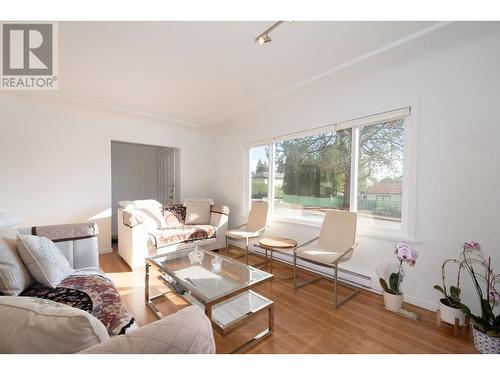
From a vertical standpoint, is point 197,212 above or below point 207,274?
above

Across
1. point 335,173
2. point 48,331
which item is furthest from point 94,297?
point 335,173

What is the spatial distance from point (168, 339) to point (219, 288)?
1168 mm

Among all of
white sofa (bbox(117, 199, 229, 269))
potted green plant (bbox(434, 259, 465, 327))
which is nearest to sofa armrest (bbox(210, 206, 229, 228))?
white sofa (bbox(117, 199, 229, 269))

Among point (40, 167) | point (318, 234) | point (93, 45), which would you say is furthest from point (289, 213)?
point (40, 167)

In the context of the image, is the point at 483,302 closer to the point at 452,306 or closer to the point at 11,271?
the point at 452,306

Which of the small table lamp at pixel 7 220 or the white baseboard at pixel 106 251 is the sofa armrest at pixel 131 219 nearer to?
the white baseboard at pixel 106 251

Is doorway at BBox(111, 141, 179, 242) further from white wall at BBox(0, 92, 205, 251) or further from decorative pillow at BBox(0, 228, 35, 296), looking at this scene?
decorative pillow at BBox(0, 228, 35, 296)

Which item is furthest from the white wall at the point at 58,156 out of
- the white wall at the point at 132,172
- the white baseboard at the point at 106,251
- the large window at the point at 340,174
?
the large window at the point at 340,174

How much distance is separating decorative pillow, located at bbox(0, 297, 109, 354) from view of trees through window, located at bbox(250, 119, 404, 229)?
8.81 ft

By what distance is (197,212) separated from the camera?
3.93m

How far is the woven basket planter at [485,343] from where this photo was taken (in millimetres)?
1413

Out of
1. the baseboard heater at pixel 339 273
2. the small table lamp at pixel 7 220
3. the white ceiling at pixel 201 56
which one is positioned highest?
the white ceiling at pixel 201 56

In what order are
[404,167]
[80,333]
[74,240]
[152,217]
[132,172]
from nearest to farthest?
[80,333], [74,240], [404,167], [152,217], [132,172]

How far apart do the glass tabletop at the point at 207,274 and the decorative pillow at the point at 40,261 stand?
739 millimetres
